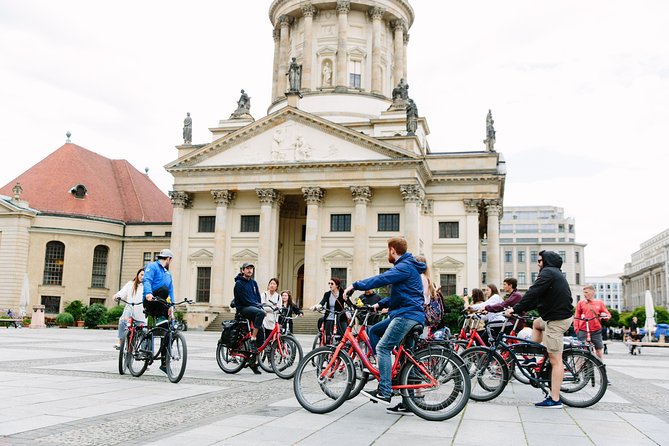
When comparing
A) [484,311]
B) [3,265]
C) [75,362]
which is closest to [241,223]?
[3,265]

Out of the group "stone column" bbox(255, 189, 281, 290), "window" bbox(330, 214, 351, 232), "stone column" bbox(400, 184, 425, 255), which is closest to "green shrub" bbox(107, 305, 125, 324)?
"stone column" bbox(255, 189, 281, 290)

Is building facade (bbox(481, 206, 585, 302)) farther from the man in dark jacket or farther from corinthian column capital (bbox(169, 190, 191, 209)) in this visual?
the man in dark jacket

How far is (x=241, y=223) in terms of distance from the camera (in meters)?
45.5

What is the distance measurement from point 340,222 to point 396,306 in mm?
35841

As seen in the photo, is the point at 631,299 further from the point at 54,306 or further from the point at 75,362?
the point at 75,362

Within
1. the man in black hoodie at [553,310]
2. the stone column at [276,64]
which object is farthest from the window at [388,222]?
the man in black hoodie at [553,310]

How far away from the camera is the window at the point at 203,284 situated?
45416 mm

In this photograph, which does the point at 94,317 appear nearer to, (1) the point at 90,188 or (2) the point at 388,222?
(1) the point at 90,188

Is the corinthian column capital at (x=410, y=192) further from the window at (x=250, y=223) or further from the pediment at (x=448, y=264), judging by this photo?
the window at (x=250, y=223)

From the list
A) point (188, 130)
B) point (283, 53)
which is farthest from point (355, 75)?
point (188, 130)

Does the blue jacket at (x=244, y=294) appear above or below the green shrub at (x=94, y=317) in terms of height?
above

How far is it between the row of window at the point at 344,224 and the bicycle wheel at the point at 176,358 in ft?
105

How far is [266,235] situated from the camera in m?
43.0

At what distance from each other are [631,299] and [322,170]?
13799 centimetres
